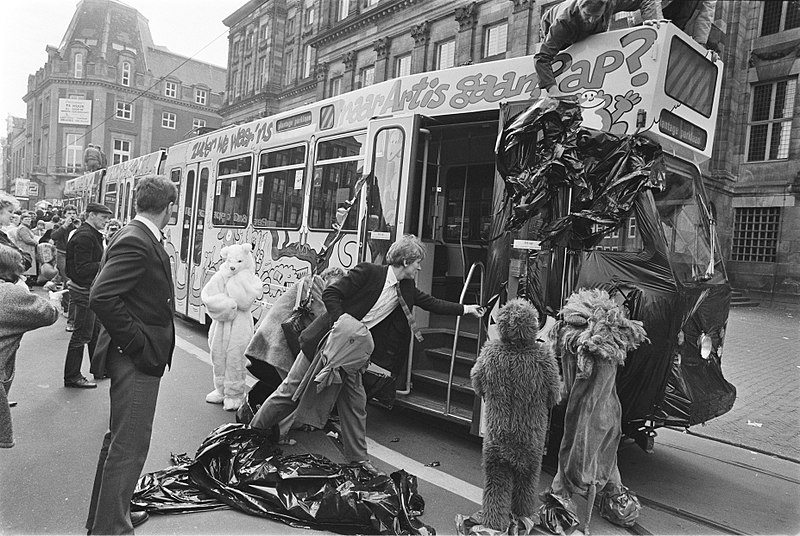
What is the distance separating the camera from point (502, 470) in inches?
132

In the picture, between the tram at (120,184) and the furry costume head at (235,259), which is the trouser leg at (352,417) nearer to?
the furry costume head at (235,259)

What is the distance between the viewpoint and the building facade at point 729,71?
60.2 ft

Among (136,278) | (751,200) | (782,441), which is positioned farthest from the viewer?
(751,200)

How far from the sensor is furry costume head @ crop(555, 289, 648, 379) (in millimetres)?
3576

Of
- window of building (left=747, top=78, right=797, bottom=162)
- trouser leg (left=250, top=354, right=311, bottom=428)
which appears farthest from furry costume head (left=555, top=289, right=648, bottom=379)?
window of building (left=747, top=78, right=797, bottom=162)

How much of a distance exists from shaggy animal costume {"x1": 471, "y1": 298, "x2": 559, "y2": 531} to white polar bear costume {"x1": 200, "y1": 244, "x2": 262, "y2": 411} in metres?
3.28

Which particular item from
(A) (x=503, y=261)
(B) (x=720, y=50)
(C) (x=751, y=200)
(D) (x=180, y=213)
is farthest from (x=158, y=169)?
(C) (x=751, y=200)

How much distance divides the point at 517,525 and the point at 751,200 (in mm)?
20417

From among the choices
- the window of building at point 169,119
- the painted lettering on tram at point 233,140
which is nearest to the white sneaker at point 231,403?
the painted lettering on tram at point 233,140

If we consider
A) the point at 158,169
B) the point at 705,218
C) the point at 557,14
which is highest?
the point at 557,14

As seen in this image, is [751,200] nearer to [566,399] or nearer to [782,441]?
[782,441]

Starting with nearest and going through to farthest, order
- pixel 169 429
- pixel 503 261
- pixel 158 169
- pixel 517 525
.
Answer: pixel 517 525, pixel 503 261, pixel 169 429, pixel 158 169

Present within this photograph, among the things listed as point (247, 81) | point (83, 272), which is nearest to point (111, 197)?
point (83, 272)

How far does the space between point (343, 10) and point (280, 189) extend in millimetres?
29235
